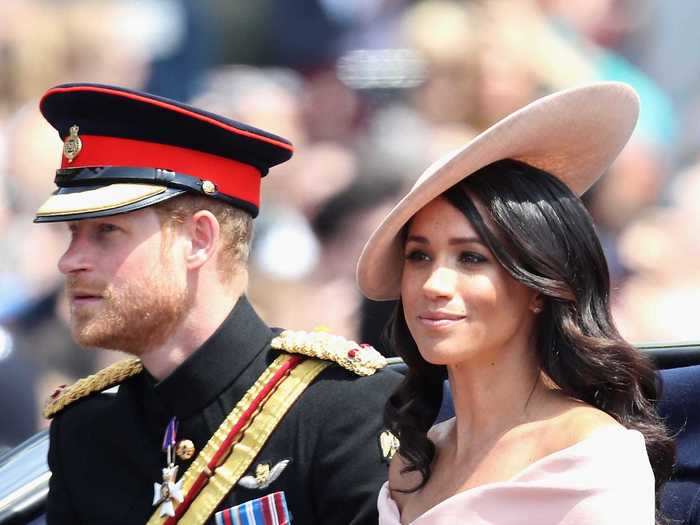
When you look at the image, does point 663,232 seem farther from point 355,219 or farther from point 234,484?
point 234,484

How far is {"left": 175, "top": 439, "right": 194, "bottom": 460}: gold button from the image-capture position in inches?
113

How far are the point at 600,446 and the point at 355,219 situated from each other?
244 centimetres

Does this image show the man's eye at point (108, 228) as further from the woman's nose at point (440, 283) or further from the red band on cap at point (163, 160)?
the woman's nose at point (440, 283)

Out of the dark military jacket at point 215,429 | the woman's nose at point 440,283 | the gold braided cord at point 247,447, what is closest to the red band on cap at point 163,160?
the dark military jacket at point 215,429

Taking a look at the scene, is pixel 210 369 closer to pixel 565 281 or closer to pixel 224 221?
pixel 224 221

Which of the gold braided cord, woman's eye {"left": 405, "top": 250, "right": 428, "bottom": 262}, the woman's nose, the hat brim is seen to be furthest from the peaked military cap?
the woman's nose

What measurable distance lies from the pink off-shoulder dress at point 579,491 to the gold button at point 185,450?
0.78m

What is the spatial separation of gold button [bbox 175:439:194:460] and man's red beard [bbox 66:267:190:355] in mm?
210

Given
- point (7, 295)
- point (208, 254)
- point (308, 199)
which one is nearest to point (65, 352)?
point (7, 295)

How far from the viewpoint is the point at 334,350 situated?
2887 millimetres

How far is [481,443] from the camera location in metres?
2.36

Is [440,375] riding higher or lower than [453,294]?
lower

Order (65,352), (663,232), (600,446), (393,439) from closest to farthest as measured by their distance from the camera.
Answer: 1. (600,446)
2. (393,439)
3. (663,232)
4. (65,352)

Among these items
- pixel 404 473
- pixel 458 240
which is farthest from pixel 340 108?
pixel 458 240
